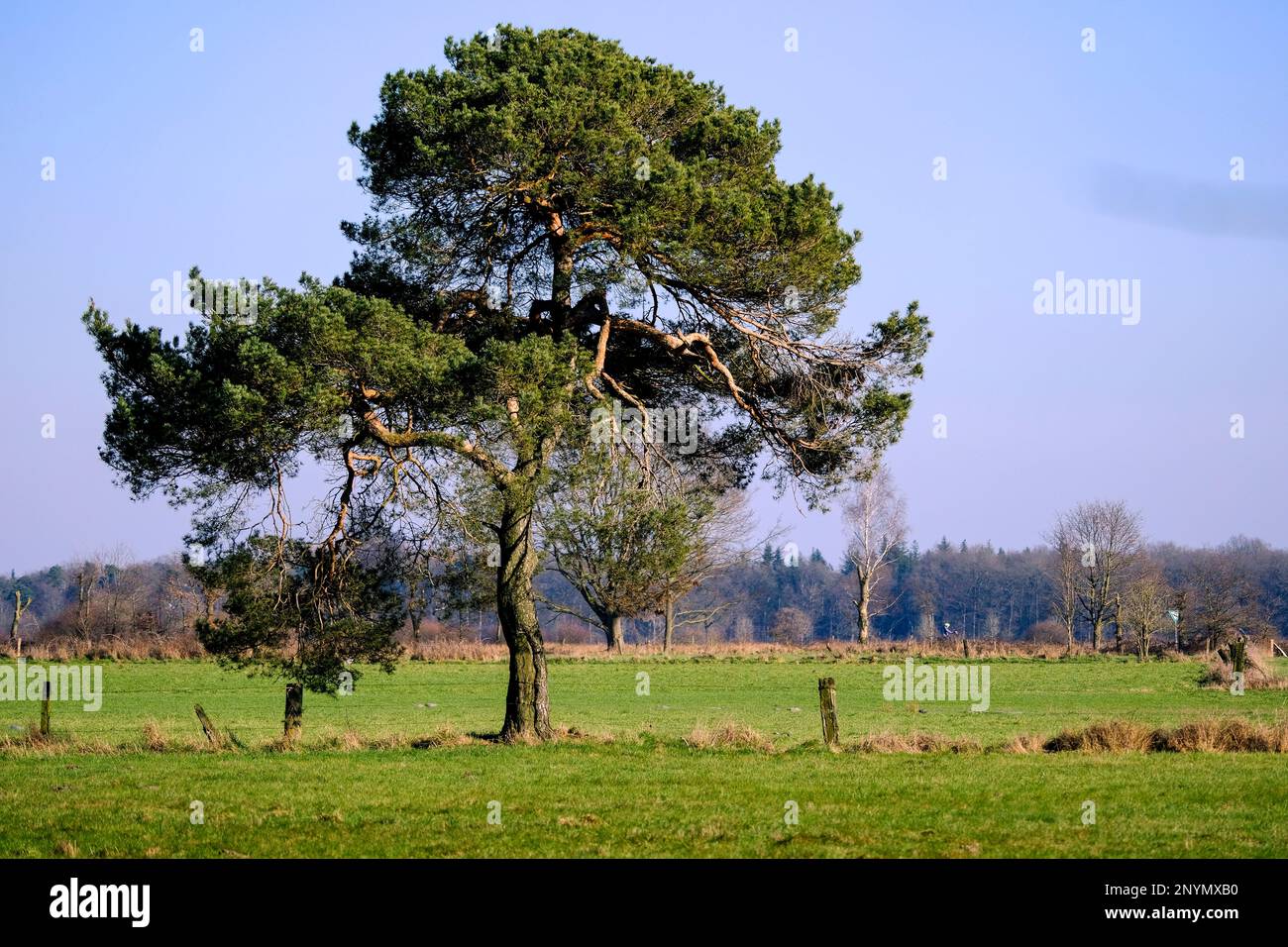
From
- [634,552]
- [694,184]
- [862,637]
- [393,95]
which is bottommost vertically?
[862,637]

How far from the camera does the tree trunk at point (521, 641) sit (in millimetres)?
23219

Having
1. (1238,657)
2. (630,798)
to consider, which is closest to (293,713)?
(630,798)

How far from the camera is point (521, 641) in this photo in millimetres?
23188

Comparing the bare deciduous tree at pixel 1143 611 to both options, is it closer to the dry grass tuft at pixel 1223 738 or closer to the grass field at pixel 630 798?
the grass field at pixel 630 798

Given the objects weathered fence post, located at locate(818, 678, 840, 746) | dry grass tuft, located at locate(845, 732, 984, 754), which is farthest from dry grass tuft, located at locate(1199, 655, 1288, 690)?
weathered fence post, located at locate(818, 678, 840, 746)

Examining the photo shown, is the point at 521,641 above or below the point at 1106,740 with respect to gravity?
above

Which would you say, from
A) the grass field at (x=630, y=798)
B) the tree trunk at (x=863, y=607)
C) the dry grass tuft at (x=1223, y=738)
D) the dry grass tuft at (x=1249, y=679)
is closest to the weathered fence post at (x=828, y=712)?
the grass field at (x=630, y=798)

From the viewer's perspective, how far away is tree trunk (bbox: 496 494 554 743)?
2322 cm

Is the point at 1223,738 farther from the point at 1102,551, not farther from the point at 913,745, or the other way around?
the point at 1102,551

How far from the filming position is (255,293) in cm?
2019

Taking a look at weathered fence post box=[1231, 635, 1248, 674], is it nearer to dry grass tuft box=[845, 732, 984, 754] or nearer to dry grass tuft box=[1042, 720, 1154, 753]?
dry grass tuft box=[1042, 720, 1154, 753]
